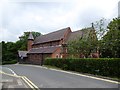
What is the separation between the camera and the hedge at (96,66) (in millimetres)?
25250

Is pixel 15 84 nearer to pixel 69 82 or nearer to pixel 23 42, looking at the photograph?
pixel 69 82

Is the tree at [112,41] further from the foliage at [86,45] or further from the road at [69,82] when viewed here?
the road at [69,82]

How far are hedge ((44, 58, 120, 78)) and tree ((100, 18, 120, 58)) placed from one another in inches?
248

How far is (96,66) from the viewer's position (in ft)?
95.9

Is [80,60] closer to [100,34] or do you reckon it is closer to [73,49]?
[100,34]

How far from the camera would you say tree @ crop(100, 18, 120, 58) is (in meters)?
37.3

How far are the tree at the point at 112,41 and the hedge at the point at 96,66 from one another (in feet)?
20.7

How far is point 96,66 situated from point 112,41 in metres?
10.4

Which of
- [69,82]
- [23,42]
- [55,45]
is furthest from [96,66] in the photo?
[23,42]

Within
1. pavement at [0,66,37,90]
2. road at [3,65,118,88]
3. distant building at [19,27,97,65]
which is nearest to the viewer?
pavement at [0,66,37,90]

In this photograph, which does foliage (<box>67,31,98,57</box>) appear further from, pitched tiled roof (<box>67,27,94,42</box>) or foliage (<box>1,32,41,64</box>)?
foliage (<box>1,32,41,64</box>)

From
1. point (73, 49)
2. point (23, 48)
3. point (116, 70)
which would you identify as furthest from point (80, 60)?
point (23, 48)

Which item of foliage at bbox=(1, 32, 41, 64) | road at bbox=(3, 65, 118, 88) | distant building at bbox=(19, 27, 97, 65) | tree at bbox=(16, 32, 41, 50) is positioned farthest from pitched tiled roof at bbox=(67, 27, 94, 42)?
tree at bbox=(16, 32, 41, 50)

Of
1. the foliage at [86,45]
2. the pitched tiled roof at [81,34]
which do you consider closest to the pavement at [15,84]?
the foliage at [86,45]
